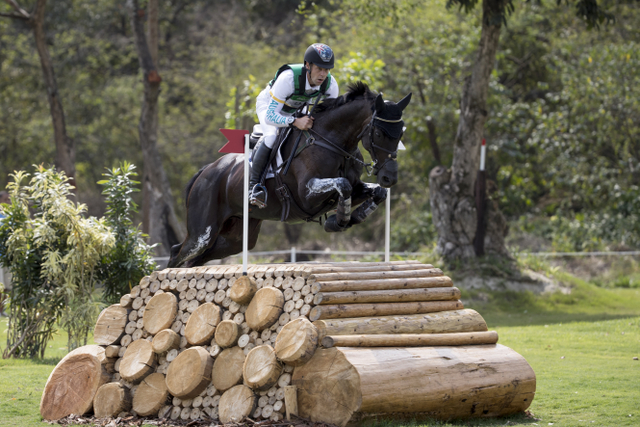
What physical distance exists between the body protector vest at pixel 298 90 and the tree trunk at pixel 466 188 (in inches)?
301

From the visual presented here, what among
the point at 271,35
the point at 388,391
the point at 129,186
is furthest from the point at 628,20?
the point at 388,391

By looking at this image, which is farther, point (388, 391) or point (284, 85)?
point (284, 85)

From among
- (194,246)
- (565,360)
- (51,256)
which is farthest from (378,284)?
(51,256)

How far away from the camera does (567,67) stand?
16.8 metres

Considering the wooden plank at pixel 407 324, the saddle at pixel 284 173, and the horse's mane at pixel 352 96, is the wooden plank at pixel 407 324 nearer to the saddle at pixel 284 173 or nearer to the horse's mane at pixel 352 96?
the saddle at pixel 284 173

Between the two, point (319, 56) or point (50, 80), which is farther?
point (50, 80)

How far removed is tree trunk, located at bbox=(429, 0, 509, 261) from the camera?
13.0 m

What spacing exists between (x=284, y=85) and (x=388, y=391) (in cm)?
275

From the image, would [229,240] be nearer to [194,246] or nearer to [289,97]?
[194,246]

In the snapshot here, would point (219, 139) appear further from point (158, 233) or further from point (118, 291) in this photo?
point (118, 291)

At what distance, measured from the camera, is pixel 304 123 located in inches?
223

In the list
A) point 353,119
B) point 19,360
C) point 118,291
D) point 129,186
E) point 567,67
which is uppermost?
point 567,67

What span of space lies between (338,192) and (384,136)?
1.91 ft

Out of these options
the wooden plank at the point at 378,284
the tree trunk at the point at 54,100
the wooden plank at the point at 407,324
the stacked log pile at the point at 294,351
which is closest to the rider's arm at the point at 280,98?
the stacked log pile at the point at 294,351
